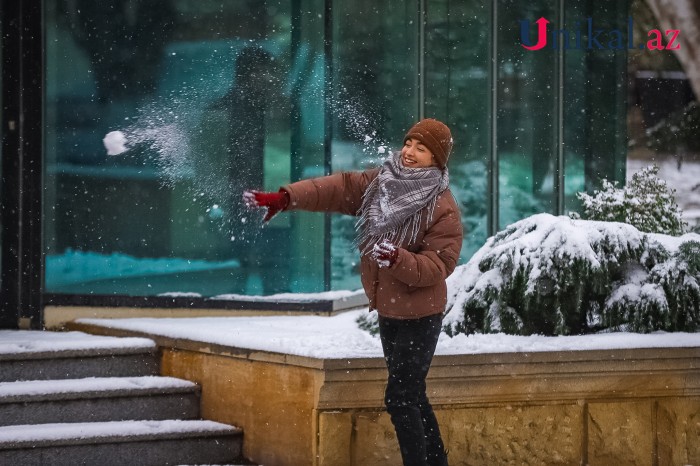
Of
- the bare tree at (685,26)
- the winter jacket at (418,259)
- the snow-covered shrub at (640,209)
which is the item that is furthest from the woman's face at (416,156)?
the bare tree at (685,26)

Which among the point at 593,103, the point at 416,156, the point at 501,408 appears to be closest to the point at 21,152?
the point at 501,408

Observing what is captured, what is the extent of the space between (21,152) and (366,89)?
282 centimetres

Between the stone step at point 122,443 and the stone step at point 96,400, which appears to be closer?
the stone step at point 122,443

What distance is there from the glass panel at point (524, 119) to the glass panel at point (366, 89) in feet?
3.32

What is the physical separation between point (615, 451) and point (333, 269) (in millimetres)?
3500

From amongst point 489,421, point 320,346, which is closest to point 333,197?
point 320,346

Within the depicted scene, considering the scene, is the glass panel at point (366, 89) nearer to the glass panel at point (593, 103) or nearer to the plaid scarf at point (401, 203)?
the glass panel at point (593, 103)

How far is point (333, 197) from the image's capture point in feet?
15.9

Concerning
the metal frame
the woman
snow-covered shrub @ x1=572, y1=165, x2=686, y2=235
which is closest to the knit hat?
the woman

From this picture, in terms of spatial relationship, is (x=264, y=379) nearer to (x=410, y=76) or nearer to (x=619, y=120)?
(x=410, y=76)

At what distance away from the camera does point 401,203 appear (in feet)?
15.4

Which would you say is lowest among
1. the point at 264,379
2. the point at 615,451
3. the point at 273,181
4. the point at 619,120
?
the point at 615,451

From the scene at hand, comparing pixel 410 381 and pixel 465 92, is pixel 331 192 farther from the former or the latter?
pixel 465 92

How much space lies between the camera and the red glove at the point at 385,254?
4418 mm
